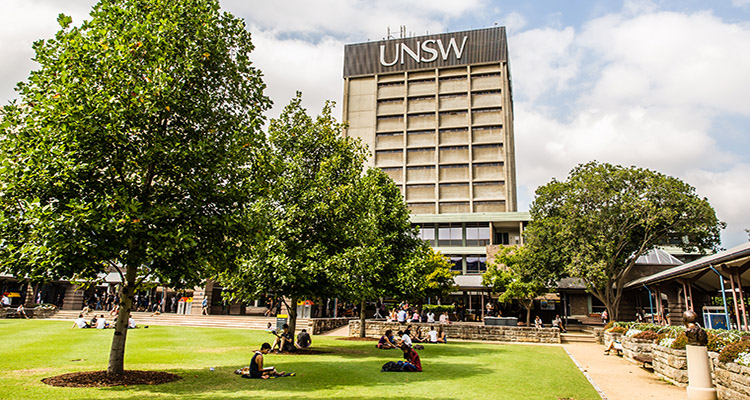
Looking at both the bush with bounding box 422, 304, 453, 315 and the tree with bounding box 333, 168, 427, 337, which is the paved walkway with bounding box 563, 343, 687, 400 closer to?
the tree with bounding box 333, 168, 427, 337

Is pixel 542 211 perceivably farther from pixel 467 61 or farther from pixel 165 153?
pixel 467 61

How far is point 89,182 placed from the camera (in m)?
9.44

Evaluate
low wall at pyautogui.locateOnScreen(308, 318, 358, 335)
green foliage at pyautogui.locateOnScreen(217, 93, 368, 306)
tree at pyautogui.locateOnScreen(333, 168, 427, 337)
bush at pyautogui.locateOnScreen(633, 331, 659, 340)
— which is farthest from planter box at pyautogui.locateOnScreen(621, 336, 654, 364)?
low wall at pyautogui.locateOnScreen(308, 318, 358, 335)

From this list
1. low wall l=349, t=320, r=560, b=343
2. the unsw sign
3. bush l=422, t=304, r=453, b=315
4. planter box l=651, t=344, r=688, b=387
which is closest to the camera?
planter box l=651, t=344, r=688, b=387

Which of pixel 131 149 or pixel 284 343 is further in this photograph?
pixel 284 343

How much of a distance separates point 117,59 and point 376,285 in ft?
53.4

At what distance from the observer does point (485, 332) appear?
88.9 ft

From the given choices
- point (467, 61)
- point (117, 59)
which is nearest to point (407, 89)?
point (467, 61)

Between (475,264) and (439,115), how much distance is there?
95.4ft

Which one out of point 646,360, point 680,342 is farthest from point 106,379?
point 646,360

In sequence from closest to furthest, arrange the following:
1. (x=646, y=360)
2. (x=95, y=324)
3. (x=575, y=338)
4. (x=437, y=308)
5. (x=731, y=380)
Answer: (x=731, y=380), (x=646, y=360), (x=95, y=324), (x=575, y=338), (x=437, y=308)

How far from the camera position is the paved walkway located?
11047 mm

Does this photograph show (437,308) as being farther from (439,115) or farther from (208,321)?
(439,115)

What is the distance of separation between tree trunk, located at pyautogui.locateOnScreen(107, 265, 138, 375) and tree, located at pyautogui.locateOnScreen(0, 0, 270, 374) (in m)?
0.03
